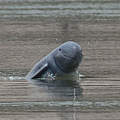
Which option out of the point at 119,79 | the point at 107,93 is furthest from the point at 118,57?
the point at 107,93

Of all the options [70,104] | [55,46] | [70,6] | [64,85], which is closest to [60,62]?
[64,85]

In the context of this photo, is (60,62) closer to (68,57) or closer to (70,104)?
(68,57)

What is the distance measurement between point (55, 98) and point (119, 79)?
0.60m

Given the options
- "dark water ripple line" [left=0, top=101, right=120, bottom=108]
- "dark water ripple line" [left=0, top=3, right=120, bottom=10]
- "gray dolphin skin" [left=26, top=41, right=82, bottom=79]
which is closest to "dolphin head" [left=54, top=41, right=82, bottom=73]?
"gray dolphin skin" [left=26, top=41, right=82, bottom=79]

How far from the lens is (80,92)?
352 centimetres

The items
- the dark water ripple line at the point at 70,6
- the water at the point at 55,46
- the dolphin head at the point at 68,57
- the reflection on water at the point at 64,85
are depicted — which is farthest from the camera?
the dark water ripple line at the point at 70,6

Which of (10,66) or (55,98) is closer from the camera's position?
(55,98)

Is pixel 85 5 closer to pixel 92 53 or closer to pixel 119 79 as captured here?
pixel 92 53

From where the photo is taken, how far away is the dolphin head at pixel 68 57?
146 inches

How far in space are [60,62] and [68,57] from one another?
100 mm

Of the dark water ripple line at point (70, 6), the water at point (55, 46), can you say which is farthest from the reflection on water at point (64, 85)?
the dark water ripple line at point (70, 6)

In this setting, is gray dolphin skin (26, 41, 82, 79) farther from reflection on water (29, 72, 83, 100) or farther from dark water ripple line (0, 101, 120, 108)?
dark water ripple line (0, 101, 120, 108)

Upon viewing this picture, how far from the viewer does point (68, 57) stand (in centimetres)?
373

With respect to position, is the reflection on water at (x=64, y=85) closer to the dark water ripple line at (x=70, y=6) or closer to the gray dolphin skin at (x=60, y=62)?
the gray dolphin skin at (x=60, y=62)
